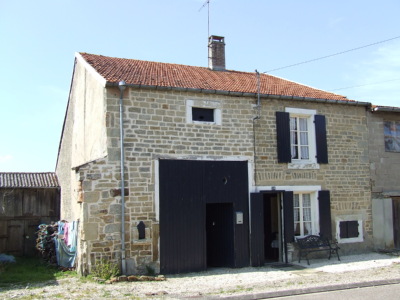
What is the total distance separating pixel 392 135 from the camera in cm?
1497

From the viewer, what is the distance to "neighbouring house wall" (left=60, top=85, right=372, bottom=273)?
34.5ft

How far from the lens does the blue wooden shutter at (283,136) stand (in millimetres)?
12812

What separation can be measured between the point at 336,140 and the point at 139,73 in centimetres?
636

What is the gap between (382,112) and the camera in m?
14.7

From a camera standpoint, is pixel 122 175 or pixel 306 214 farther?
pixel 306 214

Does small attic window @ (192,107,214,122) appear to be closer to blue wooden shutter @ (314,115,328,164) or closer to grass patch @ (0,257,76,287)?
blue wooden shutter @ (314,115,328,164)

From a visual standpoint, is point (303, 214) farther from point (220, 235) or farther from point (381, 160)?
point (381, 160)

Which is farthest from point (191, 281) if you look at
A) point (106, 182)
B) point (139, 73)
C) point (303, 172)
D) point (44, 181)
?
point (44, 181)

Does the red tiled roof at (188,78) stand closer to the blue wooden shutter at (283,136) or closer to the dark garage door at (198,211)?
the blue wooden shutter at (283,136)

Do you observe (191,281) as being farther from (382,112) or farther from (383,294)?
(382,112)

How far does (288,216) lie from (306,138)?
2512mm

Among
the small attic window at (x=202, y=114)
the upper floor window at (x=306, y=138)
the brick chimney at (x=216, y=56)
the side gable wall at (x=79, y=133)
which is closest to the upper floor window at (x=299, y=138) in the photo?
the upper floor window at (x=306, y=138)

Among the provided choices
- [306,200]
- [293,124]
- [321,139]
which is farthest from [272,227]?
[293,124]

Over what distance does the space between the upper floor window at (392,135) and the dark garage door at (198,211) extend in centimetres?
565
